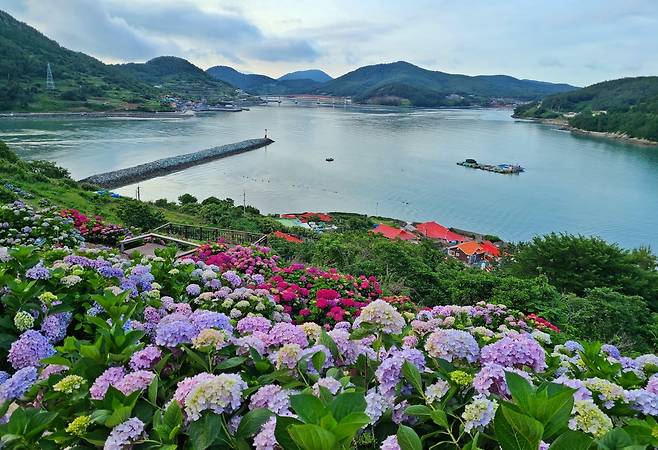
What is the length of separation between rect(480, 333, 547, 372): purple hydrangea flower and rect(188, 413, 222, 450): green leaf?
3.01 ft

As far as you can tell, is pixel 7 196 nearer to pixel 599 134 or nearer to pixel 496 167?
pixel 496 167

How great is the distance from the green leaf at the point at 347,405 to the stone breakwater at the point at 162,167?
31.0 m

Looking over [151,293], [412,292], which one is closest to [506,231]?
[412,292]

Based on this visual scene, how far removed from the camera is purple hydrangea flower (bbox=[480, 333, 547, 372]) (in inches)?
60.0

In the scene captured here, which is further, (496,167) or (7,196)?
(496,167)

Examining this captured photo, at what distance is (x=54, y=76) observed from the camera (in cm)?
8425

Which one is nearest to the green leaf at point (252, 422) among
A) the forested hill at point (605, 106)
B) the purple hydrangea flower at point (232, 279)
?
the purple hydrangea flower at point (232, 279)

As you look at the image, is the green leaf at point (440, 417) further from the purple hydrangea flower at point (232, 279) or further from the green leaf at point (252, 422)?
the purple hydrangea flower at point (232, 279)

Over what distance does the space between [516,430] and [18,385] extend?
5.27ft

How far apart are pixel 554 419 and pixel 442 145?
59.9 metres

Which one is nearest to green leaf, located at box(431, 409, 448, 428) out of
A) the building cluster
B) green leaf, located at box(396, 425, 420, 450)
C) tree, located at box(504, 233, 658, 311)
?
green leaf, located at box(396, 425, 420, 450)

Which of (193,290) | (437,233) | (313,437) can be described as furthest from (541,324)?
(437,233)

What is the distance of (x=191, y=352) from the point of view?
1.50 metres

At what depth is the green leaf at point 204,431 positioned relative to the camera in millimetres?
1145
